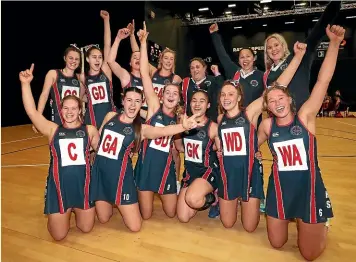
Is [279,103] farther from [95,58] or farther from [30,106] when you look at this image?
[95,58]

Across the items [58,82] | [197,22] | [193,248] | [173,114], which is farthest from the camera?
[197,22]

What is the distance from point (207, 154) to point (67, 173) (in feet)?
4.41

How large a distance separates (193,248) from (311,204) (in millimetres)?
964

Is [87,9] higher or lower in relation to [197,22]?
lower

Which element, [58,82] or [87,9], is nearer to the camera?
[58,82]

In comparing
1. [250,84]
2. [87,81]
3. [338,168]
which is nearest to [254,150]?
[250,84]

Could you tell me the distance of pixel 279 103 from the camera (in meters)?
2.36

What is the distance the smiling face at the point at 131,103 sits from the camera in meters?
2.79

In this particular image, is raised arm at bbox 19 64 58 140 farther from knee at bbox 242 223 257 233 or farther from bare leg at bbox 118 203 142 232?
knee at bbox 242 223 257 233

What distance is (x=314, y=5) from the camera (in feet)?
51.3

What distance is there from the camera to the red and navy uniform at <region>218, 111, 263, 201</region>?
9.03ft

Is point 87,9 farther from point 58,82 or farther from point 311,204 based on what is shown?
point 311,204

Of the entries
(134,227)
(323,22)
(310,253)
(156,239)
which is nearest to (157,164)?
(134,227)

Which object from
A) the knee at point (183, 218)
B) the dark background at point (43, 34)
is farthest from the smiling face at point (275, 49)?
the dark background at point (43, 34)
